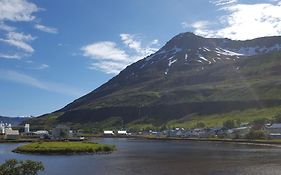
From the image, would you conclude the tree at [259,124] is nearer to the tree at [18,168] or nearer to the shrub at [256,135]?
the shrub at [256,135]

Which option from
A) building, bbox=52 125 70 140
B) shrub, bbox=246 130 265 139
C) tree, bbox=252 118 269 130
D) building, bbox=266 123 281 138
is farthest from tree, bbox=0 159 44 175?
tree, bbox=252 118 269 130

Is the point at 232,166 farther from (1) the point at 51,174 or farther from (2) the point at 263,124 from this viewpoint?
(2) the point at 263,124

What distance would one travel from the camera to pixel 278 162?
228ft

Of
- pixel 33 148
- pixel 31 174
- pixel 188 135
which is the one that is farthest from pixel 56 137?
pixel 31 174

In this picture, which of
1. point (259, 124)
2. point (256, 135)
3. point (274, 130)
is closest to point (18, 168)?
point (256, 135)

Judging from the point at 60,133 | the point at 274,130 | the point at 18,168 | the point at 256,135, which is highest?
the point at 60,133

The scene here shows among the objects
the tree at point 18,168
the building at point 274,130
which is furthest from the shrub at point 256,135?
the tree at point 18,168

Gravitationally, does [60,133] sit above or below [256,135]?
above

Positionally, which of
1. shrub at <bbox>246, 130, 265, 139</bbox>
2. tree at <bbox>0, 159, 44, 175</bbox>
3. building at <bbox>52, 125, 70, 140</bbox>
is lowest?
tree at <bbox>0, 159, 44, 175</bbox>

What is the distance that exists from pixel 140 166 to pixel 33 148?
4169cm

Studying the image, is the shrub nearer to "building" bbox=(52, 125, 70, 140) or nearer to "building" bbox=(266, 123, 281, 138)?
"building" bbox=(266, 123, 281, 138)

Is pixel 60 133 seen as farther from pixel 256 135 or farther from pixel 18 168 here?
pixel 18 168

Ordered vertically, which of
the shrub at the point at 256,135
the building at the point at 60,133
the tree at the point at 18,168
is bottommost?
the tree at the point at 18,168

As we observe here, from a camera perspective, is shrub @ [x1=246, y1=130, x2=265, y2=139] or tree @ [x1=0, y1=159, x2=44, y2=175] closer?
tree @ [x1=0, y1=159, x2=44, y2=175]
